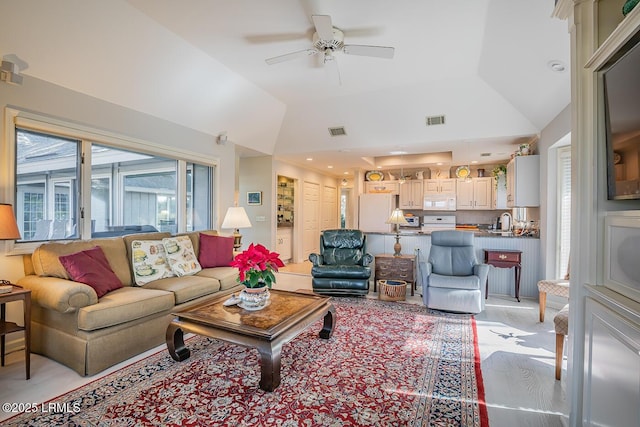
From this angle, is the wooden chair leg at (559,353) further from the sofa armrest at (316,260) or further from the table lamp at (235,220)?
the table lamp at (235,220)

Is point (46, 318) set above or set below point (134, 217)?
below

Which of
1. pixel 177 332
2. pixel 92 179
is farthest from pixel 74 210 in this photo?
pixel 177 332

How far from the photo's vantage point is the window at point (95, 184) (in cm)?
300

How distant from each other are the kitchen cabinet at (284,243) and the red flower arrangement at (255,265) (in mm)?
4462

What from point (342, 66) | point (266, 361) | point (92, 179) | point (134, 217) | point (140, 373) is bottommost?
point (140, 373)

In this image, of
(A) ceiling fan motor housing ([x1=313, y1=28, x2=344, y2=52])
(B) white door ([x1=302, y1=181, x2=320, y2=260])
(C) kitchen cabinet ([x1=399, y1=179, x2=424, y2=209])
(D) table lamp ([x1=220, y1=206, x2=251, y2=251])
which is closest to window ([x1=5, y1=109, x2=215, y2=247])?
(D) table lamp ([x1=220, y1=206, x2=251, y2=251])

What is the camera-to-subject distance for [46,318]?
103 inches

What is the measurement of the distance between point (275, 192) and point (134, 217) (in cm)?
308

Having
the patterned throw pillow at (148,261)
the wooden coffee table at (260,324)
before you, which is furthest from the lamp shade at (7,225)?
the wooden coffee table at (260,324)

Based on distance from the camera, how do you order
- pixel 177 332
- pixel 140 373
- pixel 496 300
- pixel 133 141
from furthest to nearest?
1. pixel 496 300
2. pixel 133 141
3. pixel 177 332
4. pixel 140 373

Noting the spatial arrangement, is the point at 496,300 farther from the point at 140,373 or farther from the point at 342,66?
the point at 140,373

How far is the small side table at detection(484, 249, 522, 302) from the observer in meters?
4.40

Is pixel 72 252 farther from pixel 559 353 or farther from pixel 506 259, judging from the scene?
pixel 506 259

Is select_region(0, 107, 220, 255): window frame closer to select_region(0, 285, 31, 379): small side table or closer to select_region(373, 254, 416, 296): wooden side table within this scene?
select_region(0, 285, 31, 379): small side table
